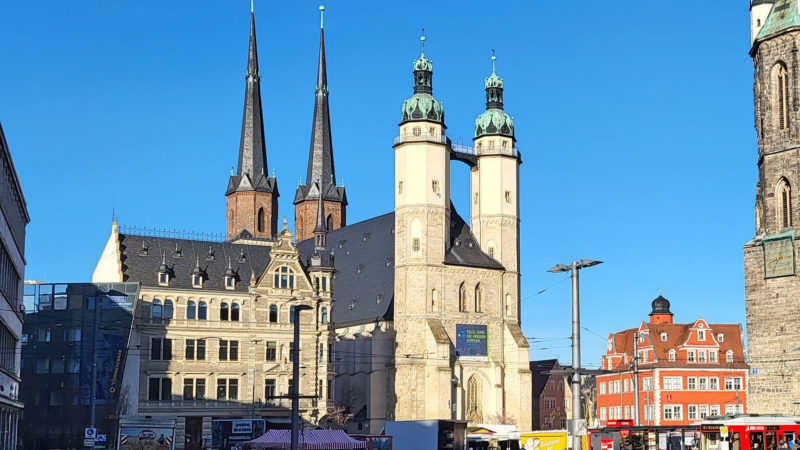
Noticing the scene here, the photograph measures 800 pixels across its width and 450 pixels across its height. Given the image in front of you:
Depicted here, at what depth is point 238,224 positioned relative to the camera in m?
124

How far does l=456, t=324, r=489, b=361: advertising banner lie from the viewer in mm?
91750

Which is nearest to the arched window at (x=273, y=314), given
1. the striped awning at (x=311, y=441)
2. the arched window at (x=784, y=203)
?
the striped awning at (x=311, y=441)

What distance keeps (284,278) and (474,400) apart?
2123 centimetres

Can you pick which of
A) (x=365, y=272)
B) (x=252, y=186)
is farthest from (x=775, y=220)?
(x=252, y=186)

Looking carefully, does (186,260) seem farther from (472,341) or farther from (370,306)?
(472,341)

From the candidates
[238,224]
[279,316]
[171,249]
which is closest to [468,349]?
[279,316]

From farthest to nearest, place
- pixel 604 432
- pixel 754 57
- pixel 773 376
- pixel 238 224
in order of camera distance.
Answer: pixel 238 224 < pixel 754 57 < pixel 773 376 < pixel 604 432

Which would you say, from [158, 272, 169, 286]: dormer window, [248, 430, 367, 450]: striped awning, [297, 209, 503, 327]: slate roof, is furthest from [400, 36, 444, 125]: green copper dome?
[248, 430, 367, 450]: striped awning

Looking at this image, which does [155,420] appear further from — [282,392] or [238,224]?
[238,224]

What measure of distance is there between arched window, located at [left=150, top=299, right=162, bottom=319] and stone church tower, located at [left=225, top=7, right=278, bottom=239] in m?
46.4

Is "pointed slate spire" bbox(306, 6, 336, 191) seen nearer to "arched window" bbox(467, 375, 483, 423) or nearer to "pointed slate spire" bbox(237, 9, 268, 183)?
"pointed slate spire" bbox(237, 9, 268, 183)

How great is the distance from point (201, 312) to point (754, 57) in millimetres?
42021

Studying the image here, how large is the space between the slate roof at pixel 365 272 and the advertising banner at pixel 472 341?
21.8 ft

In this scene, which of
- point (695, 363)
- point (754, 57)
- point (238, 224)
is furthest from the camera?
point (238, 224)
